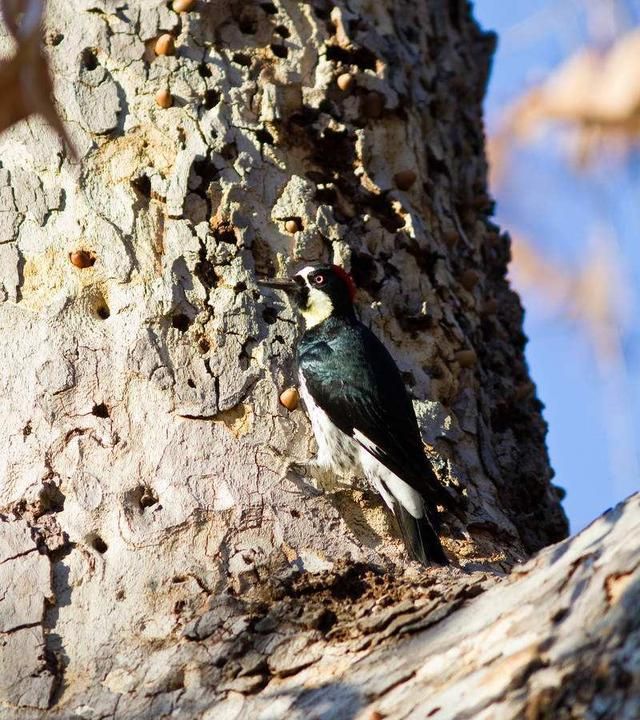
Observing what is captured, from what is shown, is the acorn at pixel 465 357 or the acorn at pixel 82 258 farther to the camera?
the acorn at pixel 465 357

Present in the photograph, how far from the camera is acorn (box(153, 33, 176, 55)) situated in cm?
422

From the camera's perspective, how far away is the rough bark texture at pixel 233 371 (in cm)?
287

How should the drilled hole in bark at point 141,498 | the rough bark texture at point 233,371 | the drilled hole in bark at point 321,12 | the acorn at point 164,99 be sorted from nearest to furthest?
1. the rough bark texture at point 233,371
2. the drilled hole in bark at point 141,498
3. the acorn at point 164,99
4. the drilled hole in bark at point 321,12

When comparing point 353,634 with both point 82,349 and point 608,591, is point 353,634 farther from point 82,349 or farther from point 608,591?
point 82,349

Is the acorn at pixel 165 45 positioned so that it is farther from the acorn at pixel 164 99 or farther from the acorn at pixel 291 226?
the acorn at pixel 291 226

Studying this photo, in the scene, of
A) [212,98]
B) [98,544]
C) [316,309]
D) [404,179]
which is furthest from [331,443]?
[212,98]

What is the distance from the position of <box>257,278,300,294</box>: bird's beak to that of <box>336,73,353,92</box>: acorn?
34.6 inches

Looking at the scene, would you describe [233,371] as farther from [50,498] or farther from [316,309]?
[50,498]

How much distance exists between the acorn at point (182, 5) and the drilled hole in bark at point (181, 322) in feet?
4.09

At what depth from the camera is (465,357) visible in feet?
14.2

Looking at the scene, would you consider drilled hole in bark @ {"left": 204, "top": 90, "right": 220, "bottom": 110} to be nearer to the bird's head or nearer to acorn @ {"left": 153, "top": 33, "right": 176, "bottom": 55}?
acorn @ {"left": 153, "top": 33, "right": 176, "bottom": 55}

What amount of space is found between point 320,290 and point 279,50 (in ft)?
3.18

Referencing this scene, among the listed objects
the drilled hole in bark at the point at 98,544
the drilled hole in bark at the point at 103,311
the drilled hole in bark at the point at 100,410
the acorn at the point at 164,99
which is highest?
the acorn at the point at 164,99

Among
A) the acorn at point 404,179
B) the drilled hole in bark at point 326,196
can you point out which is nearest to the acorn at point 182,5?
the drilled hole in bark at point 326,196
